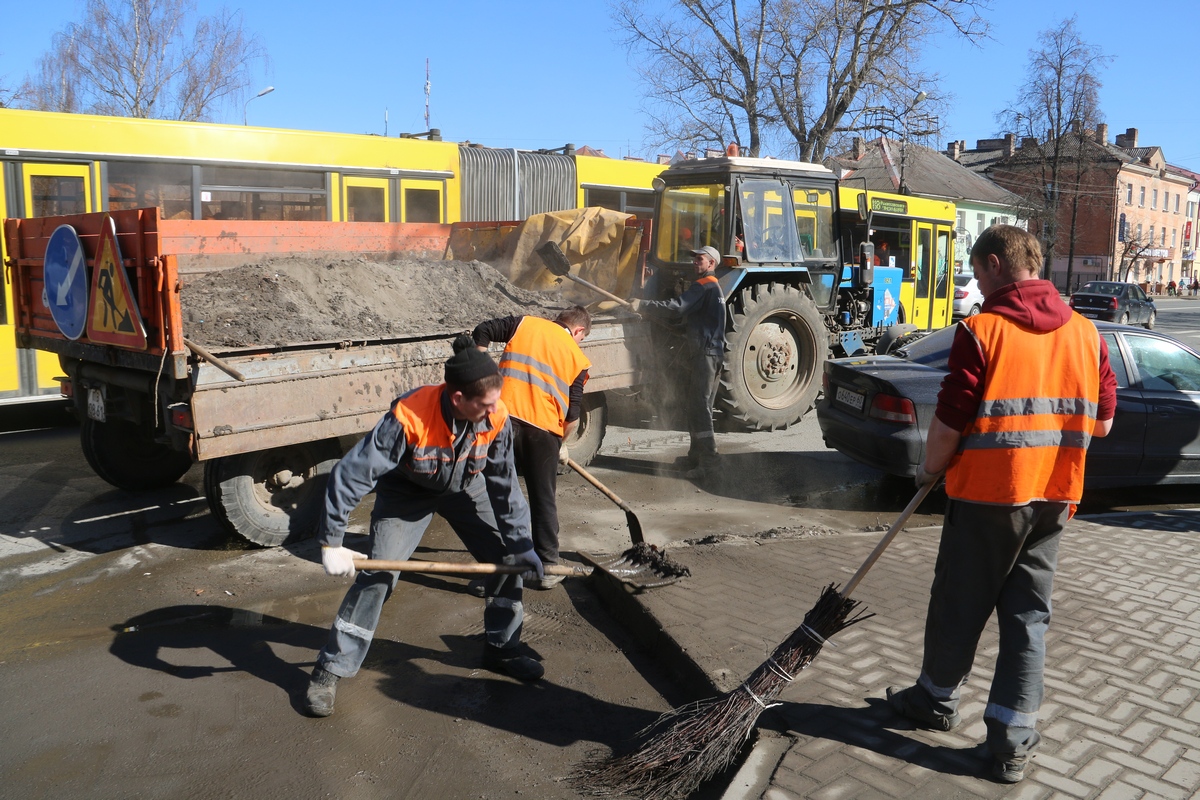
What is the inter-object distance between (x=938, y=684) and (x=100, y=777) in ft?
9.97

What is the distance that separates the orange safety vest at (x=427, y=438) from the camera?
11.7 ft

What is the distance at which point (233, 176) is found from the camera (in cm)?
974

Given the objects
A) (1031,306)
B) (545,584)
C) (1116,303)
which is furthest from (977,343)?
(1116,303)

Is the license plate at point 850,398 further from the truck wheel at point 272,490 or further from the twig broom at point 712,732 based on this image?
the truck wheel at point 272,490

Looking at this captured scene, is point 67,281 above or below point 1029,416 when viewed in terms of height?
above

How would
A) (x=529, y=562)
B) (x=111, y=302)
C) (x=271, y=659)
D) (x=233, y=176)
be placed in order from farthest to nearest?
(x=233, y=176) → (x=111, y=302) → (x=271, y=659) → (x=529, y=562)

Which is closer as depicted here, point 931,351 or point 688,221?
point 931,351

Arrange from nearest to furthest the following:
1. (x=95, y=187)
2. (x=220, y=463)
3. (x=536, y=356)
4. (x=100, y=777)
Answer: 1. (x=100, y=777)
2. (x=536, y=356)
3. (x=220, y=463)
4. (x=95, y=187)

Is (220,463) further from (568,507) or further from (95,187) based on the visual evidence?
(95,187)

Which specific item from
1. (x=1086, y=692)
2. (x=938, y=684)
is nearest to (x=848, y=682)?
(x=938, y=684)

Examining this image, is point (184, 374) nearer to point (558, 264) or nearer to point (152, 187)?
point (558, 264)

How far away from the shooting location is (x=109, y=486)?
724 centimetres

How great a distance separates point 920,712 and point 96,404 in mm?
5225

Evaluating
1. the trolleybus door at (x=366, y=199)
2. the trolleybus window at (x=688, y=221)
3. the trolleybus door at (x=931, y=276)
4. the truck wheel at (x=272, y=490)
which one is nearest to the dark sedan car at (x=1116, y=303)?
the trolleybus door at (x=931, y=276)
